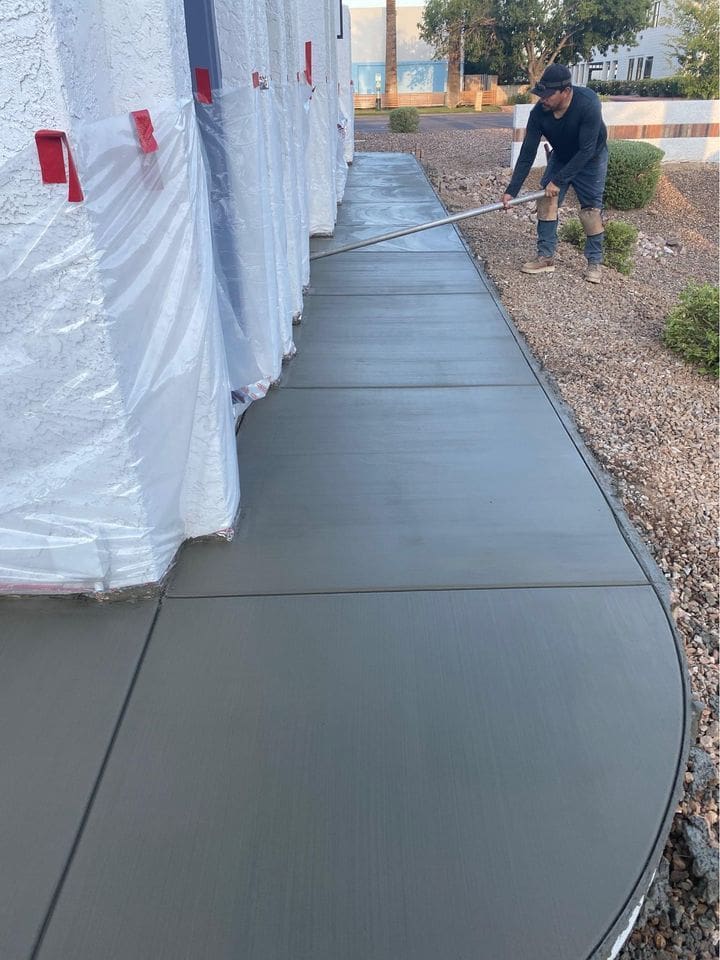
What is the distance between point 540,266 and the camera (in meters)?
7.37

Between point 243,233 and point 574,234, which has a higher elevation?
point 243,233

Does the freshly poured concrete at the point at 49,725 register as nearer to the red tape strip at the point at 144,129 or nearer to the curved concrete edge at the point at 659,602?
the curved concrete edge at the point at 659,602

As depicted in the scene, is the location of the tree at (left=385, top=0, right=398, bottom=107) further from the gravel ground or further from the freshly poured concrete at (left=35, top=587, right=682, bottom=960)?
the freshly poured concrete at (left=35, top=587, right=682, bottom=960)

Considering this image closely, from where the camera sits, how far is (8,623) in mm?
2770

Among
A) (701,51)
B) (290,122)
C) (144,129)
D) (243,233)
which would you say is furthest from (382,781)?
(701,51)

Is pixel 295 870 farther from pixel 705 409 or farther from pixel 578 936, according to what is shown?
pixel 705 409

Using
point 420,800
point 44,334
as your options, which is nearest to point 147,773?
point 420,800

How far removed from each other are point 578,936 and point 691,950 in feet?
1.28

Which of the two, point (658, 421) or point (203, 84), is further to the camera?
point (658, 421)

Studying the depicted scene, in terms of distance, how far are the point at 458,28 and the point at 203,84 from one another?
33.9 m

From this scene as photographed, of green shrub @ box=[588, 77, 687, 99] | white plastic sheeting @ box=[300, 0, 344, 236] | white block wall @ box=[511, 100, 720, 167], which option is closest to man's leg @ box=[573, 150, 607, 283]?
white plastic sheeting @ box=[300, 0, 344, 236]

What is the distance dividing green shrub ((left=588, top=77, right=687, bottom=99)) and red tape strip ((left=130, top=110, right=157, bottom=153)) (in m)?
23.3

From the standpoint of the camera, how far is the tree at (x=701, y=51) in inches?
598

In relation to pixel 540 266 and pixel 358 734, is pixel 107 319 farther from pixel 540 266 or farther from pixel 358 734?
pixel 540 266
